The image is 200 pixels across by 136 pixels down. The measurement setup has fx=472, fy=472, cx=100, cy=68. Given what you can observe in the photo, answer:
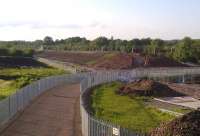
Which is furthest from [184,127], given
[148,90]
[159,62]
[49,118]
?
[159,62]

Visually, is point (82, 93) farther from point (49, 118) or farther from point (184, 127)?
point (184, 127)

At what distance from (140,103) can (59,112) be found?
30.8 ft

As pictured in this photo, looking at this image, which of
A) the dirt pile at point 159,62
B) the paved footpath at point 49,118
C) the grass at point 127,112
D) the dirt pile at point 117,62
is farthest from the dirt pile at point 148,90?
the dirt pile at point 159,62

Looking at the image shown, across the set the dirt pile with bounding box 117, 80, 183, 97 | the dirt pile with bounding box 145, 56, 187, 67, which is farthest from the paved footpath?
the dirt pile with bounding box 145, 56, 187, 67

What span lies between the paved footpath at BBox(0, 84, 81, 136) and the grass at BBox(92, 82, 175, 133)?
1.84 metres

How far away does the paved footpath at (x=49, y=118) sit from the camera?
82.8 ft

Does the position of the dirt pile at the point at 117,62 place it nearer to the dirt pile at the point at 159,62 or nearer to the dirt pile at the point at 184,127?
the dirt pile at the point at 159,62

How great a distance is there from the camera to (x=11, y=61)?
10800 centimetres

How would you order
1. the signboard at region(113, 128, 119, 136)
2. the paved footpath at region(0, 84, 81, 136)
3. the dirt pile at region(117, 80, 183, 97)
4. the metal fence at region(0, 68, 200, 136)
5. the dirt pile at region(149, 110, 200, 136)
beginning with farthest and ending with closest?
the dirt pile at region(117, 80, 183, 97) → the paved footpath at region(0, 84, 81, 136) → the metal fence at region(0, 68, 200, 136) → the signboard at region(113, 128, 119, 136) → the dirt pile at region(149, 110, 200, 136)

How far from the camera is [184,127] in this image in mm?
17547

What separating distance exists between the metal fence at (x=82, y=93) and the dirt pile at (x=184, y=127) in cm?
181

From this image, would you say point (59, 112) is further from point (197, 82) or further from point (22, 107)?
point (197, 82)

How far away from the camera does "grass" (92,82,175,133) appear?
29.0 meters

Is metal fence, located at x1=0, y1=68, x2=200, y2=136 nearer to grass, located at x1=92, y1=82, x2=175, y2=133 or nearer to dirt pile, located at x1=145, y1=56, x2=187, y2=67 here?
grass, located at x1=92, y1=82, x2=175, y2=133
